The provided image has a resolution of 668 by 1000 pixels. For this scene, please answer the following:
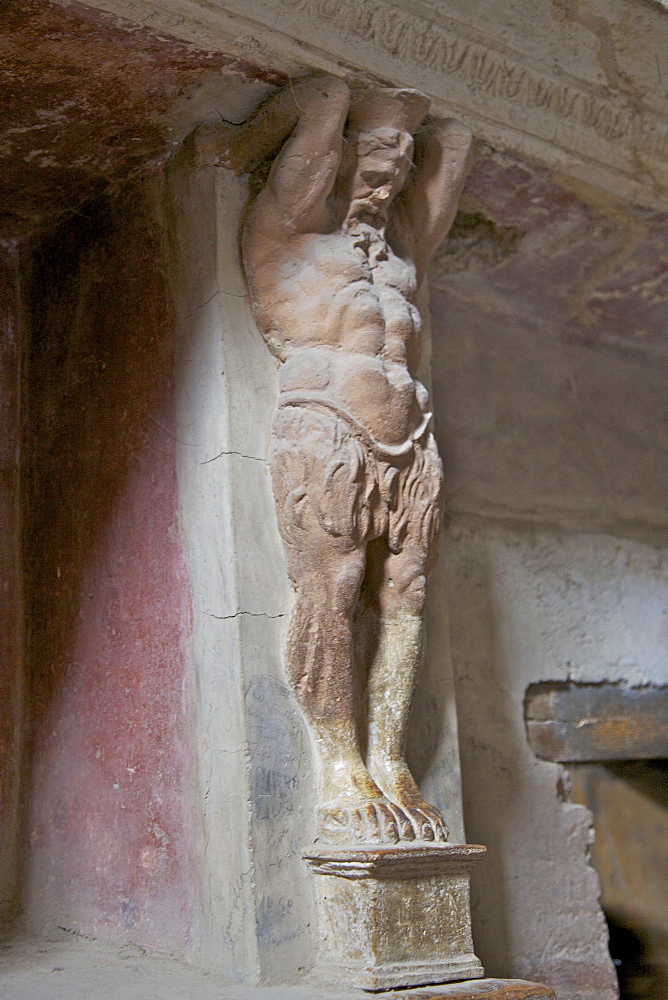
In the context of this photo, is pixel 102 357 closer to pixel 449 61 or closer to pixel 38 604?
pixel 38 604

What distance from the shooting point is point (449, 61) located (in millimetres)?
2717

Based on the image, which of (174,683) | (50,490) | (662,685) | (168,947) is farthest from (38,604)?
(662,685)

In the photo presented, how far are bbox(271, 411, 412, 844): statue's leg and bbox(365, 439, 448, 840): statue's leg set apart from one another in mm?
87

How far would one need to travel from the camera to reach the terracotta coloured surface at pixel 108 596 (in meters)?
2.52

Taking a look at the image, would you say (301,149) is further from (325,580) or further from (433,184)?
(325,580)

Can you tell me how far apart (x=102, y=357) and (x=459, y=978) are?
1706 mm

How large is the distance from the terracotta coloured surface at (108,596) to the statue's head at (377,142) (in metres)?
0.52

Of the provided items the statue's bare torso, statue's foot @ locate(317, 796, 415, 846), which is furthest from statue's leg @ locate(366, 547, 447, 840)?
the statue's bare torso

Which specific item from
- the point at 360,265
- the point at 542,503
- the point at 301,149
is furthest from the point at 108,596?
the point at 542,503

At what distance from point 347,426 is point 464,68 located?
101cm

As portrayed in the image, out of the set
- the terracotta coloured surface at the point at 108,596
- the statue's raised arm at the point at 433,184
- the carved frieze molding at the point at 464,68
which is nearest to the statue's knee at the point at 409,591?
the terracotta coloured surface at the point at 108,596

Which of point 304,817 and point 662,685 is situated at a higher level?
point 662,685

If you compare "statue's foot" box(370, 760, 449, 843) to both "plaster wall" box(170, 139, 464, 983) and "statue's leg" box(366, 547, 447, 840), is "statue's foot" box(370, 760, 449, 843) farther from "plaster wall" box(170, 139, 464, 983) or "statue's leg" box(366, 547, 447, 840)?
"plaster wall" box(170, 139, 464, 983)

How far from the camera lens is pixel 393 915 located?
2.19 meters
